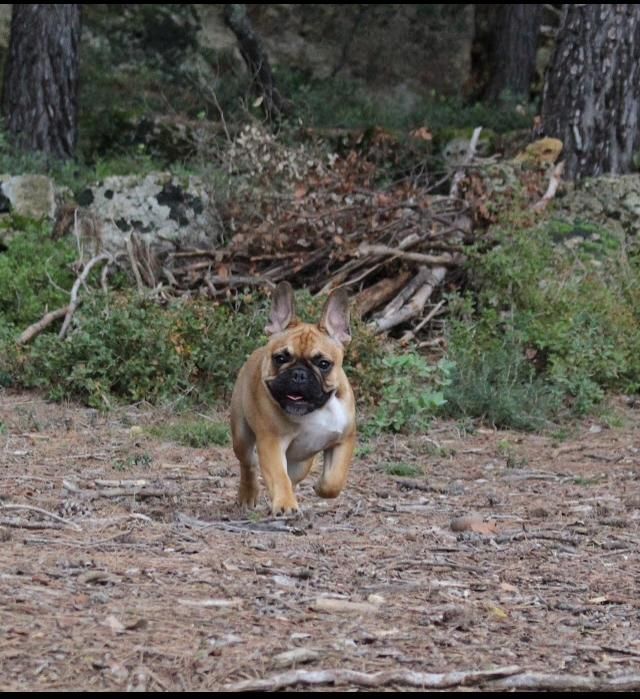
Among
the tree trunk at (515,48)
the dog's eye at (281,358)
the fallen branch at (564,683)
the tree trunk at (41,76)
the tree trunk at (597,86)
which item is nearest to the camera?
the fallen branch at (564,683)

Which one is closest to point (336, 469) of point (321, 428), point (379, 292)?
point (321, 428)

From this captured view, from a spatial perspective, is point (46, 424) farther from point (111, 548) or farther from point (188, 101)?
point (188, 101)

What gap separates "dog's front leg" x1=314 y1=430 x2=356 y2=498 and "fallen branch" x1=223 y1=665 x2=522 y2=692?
2.75 meters

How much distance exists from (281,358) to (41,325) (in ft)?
16.9

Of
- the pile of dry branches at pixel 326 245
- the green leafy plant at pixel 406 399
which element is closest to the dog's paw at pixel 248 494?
the green leafy plant at pixel 406 399

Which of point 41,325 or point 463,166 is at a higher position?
point 463,166

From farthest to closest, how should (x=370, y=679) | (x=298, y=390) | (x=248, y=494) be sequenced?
(x=248, y=494) < (x=298, y=390) < (x=370, y=679)

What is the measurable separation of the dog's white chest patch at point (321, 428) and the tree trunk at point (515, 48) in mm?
13571

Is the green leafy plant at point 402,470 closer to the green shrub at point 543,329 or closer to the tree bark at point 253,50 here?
the green shrub at point 543,329

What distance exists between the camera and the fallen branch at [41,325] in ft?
39.1

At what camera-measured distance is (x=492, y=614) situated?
5797 millimetres

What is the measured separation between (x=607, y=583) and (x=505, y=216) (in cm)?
689

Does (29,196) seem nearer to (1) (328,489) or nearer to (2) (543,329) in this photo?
(2) (543,329)

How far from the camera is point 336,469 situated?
7586 millimetres
